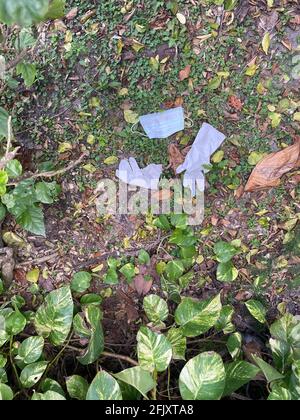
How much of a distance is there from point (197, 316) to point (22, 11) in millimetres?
1228

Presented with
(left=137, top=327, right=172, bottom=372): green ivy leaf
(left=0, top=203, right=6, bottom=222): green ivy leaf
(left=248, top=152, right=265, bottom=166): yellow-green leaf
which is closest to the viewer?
(left=137, top=327, right=172, bottom=372): green ivy leaf

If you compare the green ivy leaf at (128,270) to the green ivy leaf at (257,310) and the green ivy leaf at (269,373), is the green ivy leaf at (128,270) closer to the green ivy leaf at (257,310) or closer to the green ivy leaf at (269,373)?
the green ivy leaf at (257,310)

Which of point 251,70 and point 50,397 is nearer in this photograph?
point 50,397

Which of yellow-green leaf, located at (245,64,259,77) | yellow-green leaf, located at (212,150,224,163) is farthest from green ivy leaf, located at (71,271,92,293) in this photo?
yellow-green leaf, located at (245,64,259,77)

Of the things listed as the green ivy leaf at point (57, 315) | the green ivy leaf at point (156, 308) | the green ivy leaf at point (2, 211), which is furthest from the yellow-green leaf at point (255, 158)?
the green ivy leaf at point (2, 211)

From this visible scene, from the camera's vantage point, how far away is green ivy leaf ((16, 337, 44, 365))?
1609mm

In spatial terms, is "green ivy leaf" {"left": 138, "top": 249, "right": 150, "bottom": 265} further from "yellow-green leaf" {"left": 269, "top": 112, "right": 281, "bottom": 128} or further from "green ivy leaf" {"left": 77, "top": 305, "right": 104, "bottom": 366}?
"yellow-green leaf" {"left": 269, "top": 112, "right": 281, "bottom": 128}

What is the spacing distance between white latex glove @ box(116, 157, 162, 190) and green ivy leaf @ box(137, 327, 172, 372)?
2.30ft

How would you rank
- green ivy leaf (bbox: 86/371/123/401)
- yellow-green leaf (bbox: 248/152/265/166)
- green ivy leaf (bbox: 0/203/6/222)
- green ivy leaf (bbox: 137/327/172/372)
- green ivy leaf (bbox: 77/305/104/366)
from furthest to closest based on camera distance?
yellow-green leaf (bbox: 248/152/265/166) → green ivy leaf (bbox: 0/203/6/222) → green ivy leaf (bbox: 77/305/104/366) → green ivy leaf (bbox: 137/327/172/372) → green ivy leaf (bbox: 86/371/123/401)

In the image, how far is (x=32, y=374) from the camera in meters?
1.57

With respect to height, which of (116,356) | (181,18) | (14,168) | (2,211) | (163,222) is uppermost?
(181,18)

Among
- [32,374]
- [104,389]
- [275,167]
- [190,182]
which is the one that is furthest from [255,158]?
[32,374]

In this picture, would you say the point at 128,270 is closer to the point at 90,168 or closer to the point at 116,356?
the point at 116,356

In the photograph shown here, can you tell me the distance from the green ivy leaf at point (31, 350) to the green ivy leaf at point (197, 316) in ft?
1.68
